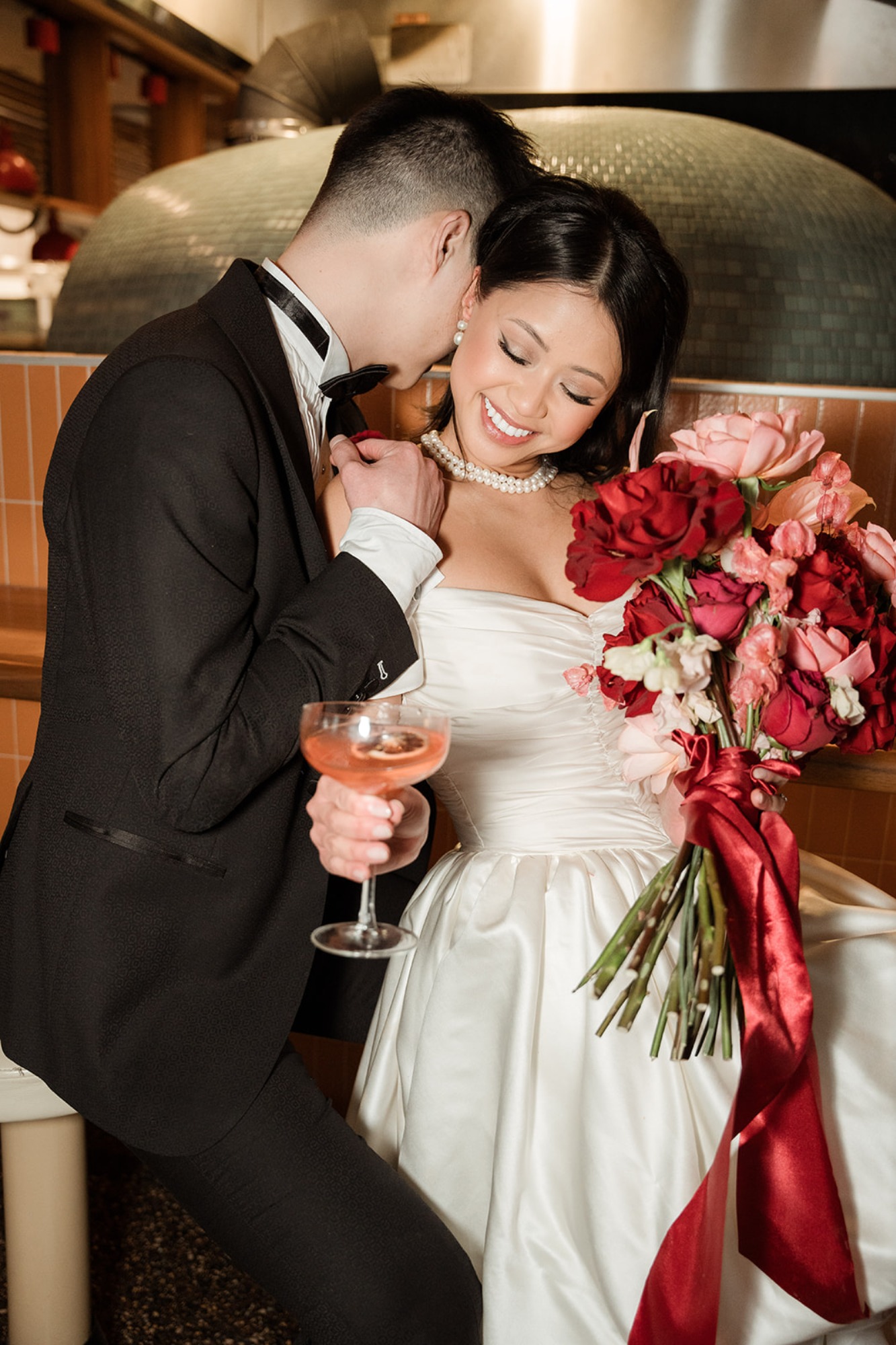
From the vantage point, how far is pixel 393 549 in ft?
4.40

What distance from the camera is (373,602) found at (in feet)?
4.25

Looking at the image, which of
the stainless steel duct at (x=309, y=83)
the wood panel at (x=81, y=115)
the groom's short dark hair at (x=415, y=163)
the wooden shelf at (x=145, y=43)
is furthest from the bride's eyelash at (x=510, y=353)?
the wood panel at (x=81, y=115)

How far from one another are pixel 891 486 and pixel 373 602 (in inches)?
67.5

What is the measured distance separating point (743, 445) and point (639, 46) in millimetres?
5201

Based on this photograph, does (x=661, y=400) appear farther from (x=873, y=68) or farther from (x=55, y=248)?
(x=55, y=248)

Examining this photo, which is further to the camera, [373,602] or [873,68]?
[873,68]

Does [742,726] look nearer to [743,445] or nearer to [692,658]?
[692,658]

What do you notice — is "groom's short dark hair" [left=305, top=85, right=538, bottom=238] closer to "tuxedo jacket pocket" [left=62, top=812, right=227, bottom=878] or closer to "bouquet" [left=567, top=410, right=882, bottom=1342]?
"bouquet" [left=567, top=410, right=882, bottom=1342]

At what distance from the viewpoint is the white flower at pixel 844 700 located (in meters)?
1.17

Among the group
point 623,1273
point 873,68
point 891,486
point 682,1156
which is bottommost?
point 623,1273

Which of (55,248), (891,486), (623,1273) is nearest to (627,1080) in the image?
(623,1273)

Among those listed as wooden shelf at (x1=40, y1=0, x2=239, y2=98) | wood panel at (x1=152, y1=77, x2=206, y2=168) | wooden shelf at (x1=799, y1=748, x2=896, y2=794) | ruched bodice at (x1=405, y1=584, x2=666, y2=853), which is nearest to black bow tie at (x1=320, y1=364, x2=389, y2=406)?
ruched bodice at (x1=405, y1=584, x2=666, y2=853)

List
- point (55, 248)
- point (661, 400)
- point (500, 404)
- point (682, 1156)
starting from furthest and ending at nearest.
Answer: point (55, 248), point (661, 400), point (500, 404), point (682, 1156)

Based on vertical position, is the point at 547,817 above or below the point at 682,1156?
above
